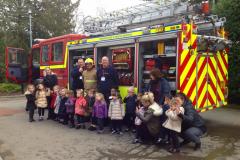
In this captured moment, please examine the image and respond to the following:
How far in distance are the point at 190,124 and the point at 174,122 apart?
344 millimetres

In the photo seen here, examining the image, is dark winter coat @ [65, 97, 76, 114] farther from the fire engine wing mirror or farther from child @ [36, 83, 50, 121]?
the fire engine wing mirror

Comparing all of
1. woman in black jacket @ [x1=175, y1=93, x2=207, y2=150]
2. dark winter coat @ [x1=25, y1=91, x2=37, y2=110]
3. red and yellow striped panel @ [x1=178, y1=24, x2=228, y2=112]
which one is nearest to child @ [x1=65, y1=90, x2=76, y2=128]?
dark winter coat @ [x1=25, y1=91, x2=37, y2=110]

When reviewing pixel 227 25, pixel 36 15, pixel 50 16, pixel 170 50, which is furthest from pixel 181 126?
pixel 36 15

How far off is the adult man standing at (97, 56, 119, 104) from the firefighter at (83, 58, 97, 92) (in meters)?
0.27

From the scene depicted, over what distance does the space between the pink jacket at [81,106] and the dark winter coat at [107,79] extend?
518 millimetres

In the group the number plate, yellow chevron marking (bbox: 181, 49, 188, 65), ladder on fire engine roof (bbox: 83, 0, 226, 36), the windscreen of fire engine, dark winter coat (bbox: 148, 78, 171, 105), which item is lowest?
dark winter coat (bbox: 148, 78, 171, 105)

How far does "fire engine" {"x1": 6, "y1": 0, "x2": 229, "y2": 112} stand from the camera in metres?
6.16

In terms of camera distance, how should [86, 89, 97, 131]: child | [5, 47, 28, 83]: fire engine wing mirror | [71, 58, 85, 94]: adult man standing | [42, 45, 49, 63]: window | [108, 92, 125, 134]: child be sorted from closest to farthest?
[108, 92, 125, 134]: child → [86, 89, 97, 131]: child → [71, 58, 85, 94]: adult man standing → [42, 45, 49, 63]: window → [5, 47, 28, 83]: fire engine wing mirror

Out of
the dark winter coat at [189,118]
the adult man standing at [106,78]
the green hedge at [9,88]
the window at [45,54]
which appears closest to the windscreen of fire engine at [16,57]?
the window at [45,54]

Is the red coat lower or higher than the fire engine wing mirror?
lower

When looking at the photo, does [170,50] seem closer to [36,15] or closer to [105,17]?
[105,17]

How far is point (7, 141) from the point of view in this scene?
6.48m

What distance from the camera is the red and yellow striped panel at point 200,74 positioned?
607 centimetres

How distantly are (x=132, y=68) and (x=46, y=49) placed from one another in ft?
14.7
